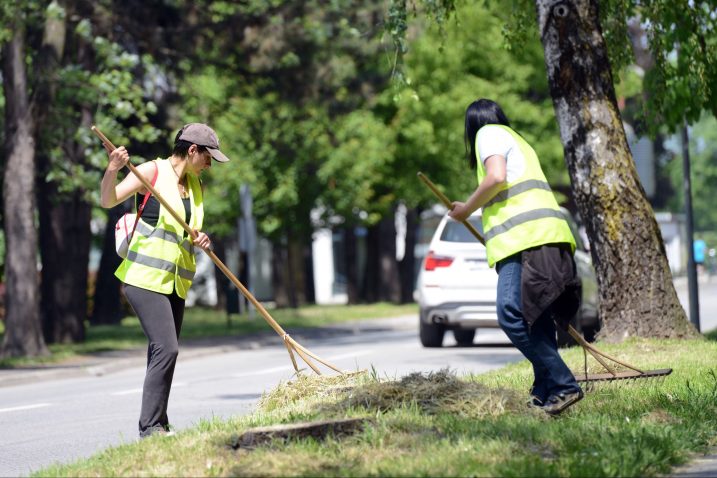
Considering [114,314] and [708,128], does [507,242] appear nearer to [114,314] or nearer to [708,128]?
[114,314]

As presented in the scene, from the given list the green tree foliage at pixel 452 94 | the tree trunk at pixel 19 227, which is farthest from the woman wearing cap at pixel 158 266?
the green tree foliage at pixel 452 94

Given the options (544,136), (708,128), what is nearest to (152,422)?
(544,136)

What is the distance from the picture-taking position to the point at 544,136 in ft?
145

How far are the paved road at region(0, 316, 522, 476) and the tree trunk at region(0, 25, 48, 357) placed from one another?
1220 mm

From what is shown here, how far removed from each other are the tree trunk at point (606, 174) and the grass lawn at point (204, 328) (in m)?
9.03

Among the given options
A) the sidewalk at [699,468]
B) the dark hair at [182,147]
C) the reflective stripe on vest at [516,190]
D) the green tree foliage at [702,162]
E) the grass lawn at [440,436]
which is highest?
the green tree foliage at [702,162]

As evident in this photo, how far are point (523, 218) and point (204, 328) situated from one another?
23.0m

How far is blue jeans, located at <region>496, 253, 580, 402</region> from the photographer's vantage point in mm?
8047

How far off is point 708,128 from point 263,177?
57003 millimetres

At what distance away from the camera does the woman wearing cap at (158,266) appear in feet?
26.7

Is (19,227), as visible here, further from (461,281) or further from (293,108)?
(293,108)

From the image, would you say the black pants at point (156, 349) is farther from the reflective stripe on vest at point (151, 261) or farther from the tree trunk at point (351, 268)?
the tree trunk at point (351, 268)

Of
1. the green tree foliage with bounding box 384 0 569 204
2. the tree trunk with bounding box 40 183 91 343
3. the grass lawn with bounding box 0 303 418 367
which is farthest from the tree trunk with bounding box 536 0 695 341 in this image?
the green tree foliage with bounding box 384 0 569 204

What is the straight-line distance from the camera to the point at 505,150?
8.14m
